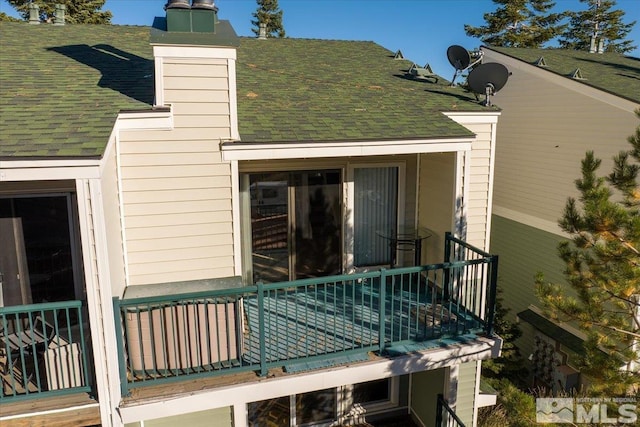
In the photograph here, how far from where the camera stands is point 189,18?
5.20 meters

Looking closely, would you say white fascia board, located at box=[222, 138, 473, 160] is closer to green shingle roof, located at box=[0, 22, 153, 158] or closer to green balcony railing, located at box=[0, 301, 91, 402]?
green shingle roof, located at box=[0, 22, 153, 158]

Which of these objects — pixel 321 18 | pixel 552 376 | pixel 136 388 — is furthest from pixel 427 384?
pixel 321 18

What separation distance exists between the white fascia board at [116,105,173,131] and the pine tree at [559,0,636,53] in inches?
1328

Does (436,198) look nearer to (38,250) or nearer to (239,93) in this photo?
(239,93)

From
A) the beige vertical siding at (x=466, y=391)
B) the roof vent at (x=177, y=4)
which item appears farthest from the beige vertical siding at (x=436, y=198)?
the roof vent at (x=177, y=4)

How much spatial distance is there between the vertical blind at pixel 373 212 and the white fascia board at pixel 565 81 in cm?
441

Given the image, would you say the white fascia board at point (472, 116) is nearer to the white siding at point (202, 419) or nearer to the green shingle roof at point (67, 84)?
the green shingle roof at point (67, 84)

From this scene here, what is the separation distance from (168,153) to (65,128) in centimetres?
116

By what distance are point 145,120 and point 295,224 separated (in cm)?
324

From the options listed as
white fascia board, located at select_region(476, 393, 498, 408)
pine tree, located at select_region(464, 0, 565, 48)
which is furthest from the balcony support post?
pine tree, located at select_region(464, 0, 565, 48)

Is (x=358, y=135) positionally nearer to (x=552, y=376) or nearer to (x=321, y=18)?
(x=552, y=376)

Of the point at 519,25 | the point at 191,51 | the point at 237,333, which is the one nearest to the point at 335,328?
the point at 237,333

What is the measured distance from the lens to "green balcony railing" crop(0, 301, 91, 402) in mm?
4305

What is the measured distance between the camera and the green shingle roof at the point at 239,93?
4664mm
